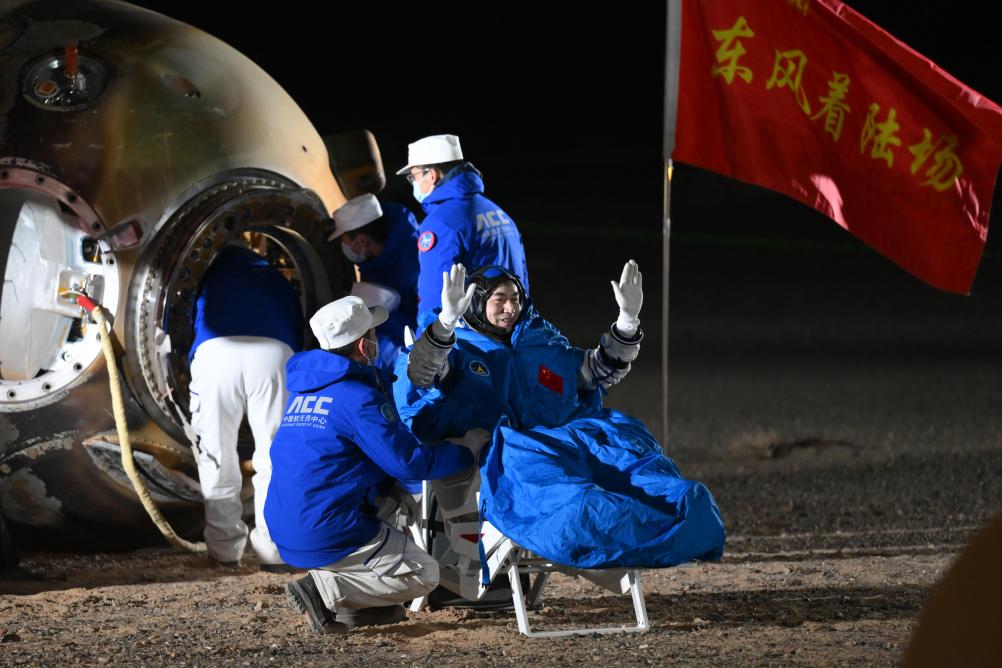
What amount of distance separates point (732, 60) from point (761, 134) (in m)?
0.34

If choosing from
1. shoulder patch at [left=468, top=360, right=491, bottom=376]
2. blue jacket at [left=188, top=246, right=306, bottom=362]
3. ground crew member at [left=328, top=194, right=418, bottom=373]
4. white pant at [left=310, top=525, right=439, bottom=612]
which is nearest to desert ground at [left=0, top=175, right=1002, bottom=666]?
white pant at [left=310, top=525, right=439, bottom=612]

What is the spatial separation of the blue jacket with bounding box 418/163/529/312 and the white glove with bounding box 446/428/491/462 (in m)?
1.10

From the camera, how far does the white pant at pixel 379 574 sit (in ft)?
17.4

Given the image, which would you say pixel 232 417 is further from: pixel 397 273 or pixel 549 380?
pixel 549 380

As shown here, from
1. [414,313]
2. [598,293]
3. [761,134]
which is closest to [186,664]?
[414,313]

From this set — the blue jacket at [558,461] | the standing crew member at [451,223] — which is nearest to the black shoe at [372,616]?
the blue jacket at [558,461]

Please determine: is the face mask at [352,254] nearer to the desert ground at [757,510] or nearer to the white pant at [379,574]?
the desert ground at [757,510]

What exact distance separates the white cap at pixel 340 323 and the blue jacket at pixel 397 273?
1.45 metres

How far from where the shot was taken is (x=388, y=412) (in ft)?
17.2

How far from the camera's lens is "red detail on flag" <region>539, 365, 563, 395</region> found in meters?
5.61

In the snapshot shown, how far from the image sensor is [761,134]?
6559 mm

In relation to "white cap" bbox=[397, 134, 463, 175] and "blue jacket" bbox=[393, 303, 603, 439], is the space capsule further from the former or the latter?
"blue jacket" bbox=[393, 303, 603, 439]

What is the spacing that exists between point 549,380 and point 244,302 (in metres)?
1.50

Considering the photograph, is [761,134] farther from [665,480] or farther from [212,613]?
[212,613]
